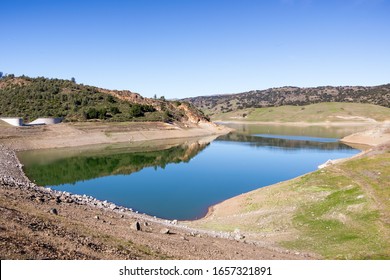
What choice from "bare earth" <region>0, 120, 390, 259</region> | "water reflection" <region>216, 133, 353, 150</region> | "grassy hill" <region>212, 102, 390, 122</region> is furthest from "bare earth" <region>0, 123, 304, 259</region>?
"grassy hill" <region>212, 102, 390, 122</region>

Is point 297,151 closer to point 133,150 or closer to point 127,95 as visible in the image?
point 133,150

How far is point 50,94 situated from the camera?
111000 mm

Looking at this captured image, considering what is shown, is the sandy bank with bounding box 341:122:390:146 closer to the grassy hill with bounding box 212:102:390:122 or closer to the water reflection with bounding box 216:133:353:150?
the water reflection with bounding box 216:133:353:150

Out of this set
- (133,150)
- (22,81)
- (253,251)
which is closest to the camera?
(253,251)

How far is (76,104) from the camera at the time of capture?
107875 millimetres

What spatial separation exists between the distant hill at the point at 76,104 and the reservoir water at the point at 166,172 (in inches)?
1017

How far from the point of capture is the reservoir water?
3541cm

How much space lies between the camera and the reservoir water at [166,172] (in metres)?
35.4

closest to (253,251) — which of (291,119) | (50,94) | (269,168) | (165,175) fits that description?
(165,175)

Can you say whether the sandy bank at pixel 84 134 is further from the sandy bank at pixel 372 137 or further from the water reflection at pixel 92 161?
the sandy bank at pixel 372 137

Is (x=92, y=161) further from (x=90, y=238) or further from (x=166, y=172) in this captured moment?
(x=90, y=238)

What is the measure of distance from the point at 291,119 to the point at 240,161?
128395 mm


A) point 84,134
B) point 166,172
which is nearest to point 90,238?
point 166,172
